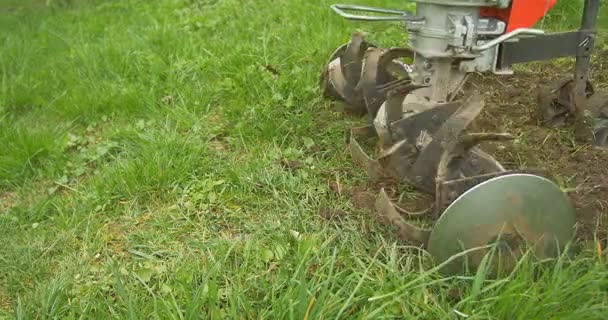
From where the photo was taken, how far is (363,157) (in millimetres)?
2539

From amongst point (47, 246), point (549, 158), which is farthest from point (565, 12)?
point (47, 246)

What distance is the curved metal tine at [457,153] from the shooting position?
1.89 m

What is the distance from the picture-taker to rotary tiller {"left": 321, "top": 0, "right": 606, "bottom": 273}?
1846mm

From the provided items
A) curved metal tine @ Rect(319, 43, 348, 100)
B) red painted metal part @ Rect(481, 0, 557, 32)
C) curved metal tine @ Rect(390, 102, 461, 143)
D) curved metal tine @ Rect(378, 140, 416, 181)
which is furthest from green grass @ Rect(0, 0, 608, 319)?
red painted metal part @ Rect(481, 0, 557, 32)

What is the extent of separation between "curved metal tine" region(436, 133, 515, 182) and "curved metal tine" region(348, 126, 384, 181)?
408 millimetres

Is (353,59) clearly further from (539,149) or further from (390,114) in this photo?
(539,149)

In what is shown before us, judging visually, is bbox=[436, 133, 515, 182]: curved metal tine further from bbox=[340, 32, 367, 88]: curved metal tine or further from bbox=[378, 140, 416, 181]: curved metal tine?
bbox=[340, 32, 367, 88]: curved metal tine

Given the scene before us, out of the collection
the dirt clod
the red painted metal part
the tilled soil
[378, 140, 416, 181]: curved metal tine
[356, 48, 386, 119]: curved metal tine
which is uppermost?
the red painted metal part

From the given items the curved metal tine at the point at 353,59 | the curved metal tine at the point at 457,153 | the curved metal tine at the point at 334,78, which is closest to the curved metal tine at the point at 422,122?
the curved metal tine at the point at 457,153

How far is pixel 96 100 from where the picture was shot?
12.4 feet

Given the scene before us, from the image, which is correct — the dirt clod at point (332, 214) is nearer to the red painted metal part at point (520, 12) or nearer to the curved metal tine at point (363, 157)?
the curved metal tine at point (363, 157)

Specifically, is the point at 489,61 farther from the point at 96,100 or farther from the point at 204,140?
the point at 96,100

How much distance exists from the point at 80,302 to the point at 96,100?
2.01 metres

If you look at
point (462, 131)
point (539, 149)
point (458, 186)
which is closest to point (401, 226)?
point (458, 186)
